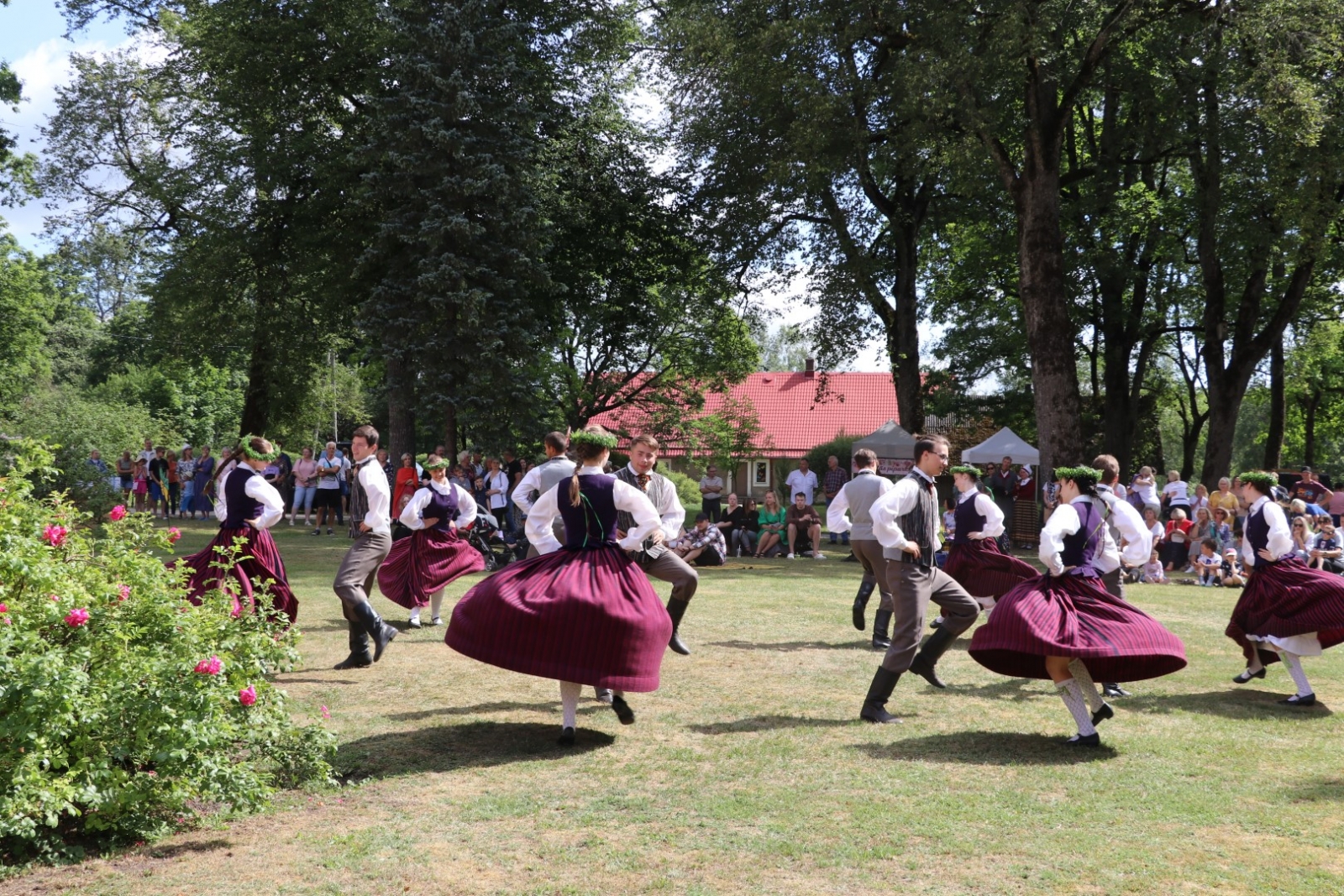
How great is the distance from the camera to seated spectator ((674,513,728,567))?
781 inches

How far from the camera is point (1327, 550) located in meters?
16.2

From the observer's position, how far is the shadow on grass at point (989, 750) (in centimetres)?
695

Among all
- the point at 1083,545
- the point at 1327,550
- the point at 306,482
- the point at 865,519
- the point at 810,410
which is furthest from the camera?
the point at 810,410

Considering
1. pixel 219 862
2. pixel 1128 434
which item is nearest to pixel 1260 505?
pixel 219 862

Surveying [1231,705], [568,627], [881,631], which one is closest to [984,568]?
[881,631]

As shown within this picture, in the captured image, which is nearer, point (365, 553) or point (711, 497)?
point (365, 553)

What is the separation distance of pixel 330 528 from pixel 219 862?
2050 centimetres

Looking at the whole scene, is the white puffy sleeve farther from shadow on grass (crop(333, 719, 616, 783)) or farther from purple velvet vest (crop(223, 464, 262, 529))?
purple velvet vest (crop(223, 464, 262, 529))

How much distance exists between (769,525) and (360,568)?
13341 mm

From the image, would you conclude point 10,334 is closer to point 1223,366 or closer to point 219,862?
point 1223,366

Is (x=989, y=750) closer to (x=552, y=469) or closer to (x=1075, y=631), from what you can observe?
(x=1075, y=631)

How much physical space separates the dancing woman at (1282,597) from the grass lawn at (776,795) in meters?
0.46

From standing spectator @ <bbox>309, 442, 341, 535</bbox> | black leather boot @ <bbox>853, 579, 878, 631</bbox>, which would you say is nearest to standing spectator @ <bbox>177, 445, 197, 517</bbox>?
standing spectator @ <bbox>309, 442, 341, 535</bbox>

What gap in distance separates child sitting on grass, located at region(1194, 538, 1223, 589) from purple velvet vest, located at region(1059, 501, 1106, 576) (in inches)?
478
